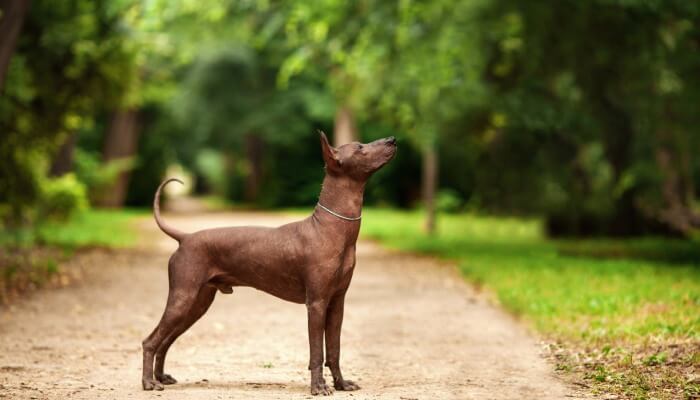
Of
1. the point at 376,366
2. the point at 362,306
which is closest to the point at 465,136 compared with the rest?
the point at 362,306

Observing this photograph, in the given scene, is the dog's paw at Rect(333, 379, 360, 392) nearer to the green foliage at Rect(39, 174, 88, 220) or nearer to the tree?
the tree

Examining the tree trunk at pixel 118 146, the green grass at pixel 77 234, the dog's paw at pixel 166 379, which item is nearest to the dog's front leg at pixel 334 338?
the dog's paw at pixel 166 379

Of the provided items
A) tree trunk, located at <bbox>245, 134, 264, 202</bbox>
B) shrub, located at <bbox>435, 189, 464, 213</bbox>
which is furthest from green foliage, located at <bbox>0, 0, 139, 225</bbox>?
tree trunk, located at <bbox>245, 134, 264, 202</bbox>

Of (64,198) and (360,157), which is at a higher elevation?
(360,157)

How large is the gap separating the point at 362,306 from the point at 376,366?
4064 millimetres

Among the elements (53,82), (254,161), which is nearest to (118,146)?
(254,161)

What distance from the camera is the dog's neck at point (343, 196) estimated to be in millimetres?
6984

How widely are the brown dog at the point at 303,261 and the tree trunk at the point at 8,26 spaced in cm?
751

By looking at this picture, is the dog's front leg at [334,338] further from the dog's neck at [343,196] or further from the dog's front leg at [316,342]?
the dog's neck at [343,196]

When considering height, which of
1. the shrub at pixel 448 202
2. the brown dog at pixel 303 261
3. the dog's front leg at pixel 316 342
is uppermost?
the shrub at pixel 448 202

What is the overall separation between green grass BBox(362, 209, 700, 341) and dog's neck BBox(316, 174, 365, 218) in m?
3.44

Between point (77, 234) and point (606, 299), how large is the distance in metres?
15.4

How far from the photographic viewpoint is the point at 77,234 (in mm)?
23328

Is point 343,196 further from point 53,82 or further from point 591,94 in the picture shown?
point 591,94
